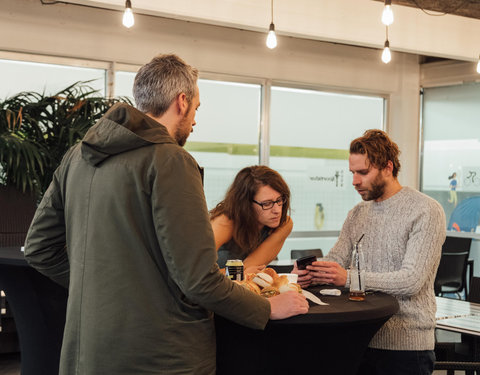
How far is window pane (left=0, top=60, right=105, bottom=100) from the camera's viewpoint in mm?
6059

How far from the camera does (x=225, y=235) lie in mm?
2916

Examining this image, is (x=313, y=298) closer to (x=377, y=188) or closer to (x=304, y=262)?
(x=304, y=262)

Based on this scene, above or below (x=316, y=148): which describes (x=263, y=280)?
below

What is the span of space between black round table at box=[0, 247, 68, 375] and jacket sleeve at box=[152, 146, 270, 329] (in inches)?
61.5

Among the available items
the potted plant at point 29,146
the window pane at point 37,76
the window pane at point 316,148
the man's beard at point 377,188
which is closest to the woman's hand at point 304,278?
the man's beard at point 377,188

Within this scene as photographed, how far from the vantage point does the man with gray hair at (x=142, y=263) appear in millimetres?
1717

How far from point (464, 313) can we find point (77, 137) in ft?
10.5

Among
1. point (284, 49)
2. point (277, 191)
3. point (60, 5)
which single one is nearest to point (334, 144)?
point (284, 49)

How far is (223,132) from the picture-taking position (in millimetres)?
7367

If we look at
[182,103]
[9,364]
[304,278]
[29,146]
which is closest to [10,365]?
[9,364]

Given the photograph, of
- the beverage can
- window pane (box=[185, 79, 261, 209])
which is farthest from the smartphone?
window pane (box=[185, 79, 261, 209])

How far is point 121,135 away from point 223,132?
18.4ft

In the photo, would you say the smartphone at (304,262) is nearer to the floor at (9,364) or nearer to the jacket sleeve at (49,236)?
the jacket sleeve at (49,236)

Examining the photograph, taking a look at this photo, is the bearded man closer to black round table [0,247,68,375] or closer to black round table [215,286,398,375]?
black round table [215,286,398,375]
